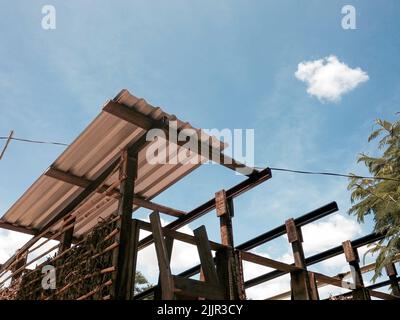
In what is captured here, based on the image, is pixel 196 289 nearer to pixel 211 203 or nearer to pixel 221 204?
pixel 221 204

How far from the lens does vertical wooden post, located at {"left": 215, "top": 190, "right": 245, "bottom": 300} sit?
5.72 meters

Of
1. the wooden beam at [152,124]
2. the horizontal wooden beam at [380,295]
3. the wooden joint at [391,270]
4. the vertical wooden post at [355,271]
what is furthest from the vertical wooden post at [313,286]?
the wooden joint at [391,270]

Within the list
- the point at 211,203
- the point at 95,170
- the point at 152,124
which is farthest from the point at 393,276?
the point at 95,170

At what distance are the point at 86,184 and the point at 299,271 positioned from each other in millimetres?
4665

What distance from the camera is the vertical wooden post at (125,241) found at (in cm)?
522

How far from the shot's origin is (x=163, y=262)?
15.6 feet

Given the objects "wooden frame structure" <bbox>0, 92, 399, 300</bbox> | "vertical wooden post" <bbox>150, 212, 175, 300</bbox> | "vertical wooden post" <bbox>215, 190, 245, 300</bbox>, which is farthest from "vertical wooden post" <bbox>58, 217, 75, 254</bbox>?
"vertical wooden post" <bbox>150, 212, 175, 300</bbox>

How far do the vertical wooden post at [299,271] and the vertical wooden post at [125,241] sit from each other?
11.3 ft

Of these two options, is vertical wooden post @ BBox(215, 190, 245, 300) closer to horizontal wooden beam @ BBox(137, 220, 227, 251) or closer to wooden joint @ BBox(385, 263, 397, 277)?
horizontal wooden beam @ BBox(137, 220, 227, 251)

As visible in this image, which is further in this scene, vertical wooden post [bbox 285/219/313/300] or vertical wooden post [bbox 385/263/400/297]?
vertical wooden post [bbox 385/263/400/297]

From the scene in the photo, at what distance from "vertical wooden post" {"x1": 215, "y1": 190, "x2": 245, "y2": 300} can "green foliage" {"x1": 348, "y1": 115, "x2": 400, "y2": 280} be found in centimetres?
451

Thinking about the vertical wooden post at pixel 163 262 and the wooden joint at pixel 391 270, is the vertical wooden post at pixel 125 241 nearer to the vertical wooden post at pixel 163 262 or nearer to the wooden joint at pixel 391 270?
the vertical wooden post at pixel 163 262

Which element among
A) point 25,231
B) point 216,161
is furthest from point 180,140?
point 25,231

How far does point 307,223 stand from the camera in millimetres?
7688
